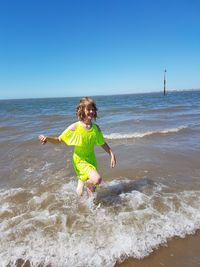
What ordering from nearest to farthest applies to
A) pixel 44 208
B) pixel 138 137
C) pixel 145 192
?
pixel 44 208 < pixel 145 192 < pixel 138 137

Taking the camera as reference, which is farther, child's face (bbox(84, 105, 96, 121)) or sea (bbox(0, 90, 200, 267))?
child's face (bbox(84, 105, 96, 121))

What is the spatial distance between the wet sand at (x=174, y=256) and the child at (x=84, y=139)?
1.50 meters

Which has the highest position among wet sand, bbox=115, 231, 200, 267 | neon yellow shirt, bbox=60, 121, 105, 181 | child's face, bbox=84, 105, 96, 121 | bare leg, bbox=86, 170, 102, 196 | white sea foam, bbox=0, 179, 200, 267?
child's face, bbox=84, 105, 96, 121

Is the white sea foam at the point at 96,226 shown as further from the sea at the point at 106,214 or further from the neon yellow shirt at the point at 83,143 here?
the neon yellow shirt at the point at 83,143

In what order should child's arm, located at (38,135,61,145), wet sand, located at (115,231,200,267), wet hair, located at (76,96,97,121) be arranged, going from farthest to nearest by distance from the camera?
1. wet hair, located at (76,96,97,121)
2. child's arm, located at (38,135,61,145)
3. wet sand, located at (115,231,200,267)

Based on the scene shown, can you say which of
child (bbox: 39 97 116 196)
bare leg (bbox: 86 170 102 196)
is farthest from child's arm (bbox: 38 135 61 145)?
bare leg (bbox: 86 170 102 196)

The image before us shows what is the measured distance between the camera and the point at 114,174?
6.23 meters

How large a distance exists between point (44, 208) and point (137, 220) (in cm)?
170

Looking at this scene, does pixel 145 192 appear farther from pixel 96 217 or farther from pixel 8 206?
pixel 8 206

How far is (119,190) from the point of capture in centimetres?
523

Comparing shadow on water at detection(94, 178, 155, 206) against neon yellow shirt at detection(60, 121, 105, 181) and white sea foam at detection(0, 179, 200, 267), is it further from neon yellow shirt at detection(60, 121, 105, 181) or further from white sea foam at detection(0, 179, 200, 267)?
neon yellow shirt at detection(60, 121, 105, 181)

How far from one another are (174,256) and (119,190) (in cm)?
212

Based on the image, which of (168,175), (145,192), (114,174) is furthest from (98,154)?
(145,192)

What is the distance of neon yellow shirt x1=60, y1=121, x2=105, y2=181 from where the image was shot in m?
4.53
